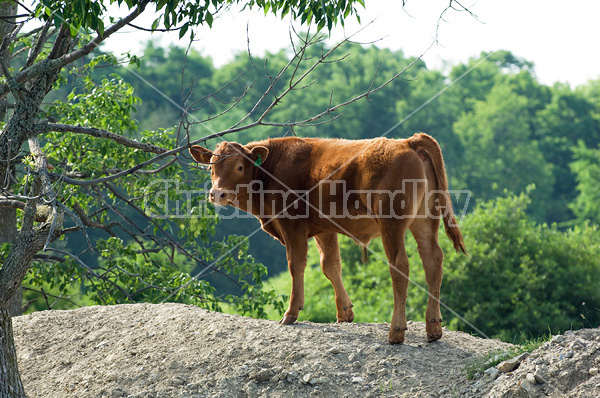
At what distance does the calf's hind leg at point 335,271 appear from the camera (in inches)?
332

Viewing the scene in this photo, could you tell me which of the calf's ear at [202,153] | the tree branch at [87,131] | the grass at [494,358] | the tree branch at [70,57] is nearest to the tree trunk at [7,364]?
the tree branch at [87,131]

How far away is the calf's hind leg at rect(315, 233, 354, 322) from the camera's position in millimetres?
8422

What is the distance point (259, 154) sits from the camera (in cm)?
814

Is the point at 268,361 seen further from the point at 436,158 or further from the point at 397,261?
the point at 436,158

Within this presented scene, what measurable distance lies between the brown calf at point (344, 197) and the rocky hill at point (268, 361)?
0.48m

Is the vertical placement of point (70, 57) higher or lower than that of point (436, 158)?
higher

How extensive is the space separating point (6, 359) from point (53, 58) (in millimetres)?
2914

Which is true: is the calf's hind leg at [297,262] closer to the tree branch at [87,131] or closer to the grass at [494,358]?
the tree branch at [87,131]

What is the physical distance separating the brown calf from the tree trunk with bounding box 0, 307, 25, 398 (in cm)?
257

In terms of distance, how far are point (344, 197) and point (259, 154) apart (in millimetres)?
1227

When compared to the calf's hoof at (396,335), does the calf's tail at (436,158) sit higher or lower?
higher

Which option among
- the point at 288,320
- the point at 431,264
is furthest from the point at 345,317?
the point at 431,264

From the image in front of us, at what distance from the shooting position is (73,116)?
10648mm

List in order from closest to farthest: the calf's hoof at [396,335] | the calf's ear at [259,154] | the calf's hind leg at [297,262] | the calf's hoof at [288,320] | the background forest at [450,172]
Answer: the calf's hoof at [396,335] → the calf's hoof at [288,320] → the calf's hind leg at [297,262] → the calf's ear at [259,154] → the background forest at [450,172]
